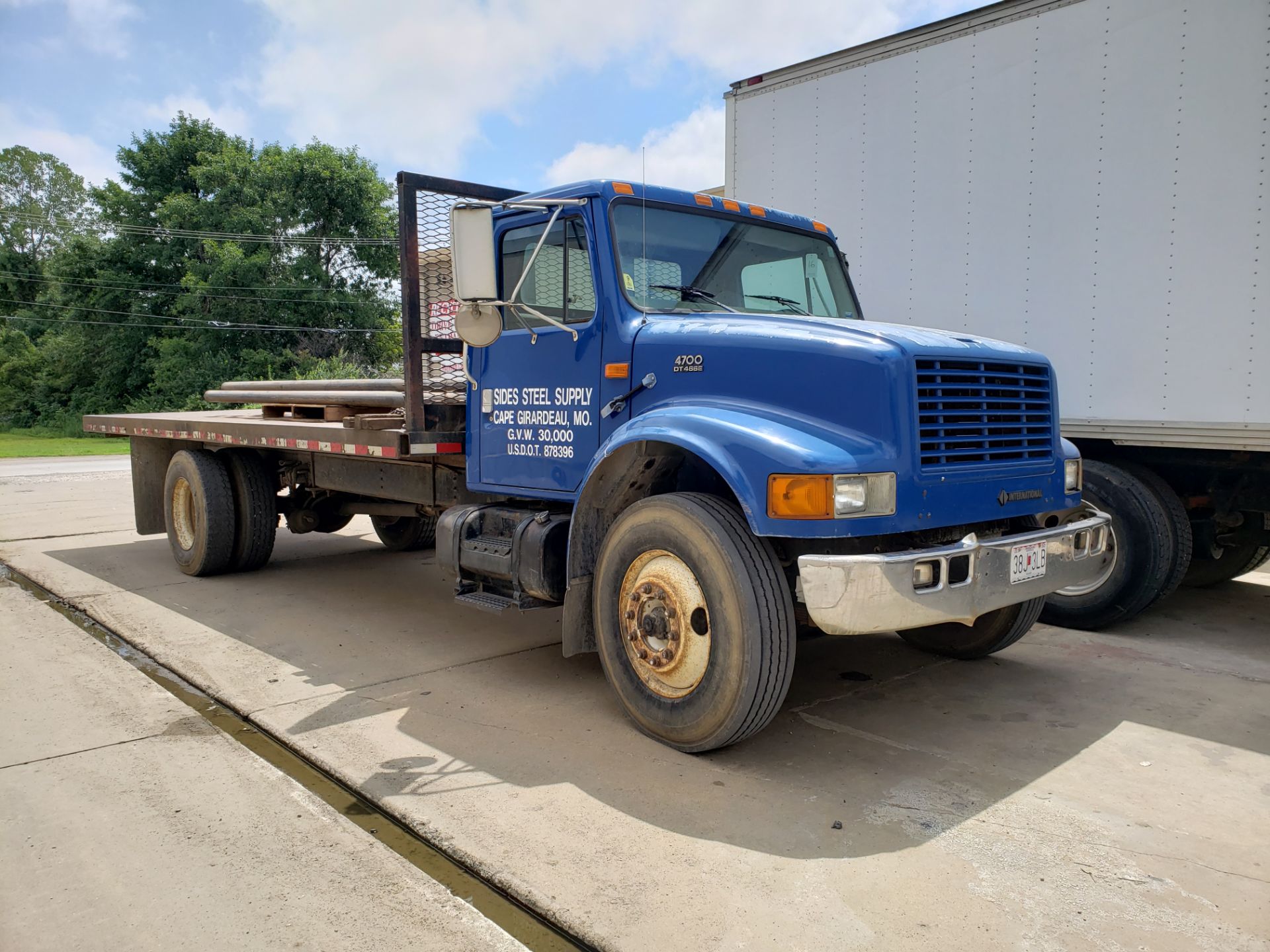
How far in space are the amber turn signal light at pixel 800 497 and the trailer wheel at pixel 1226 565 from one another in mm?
4884

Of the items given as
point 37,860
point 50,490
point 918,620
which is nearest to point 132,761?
point 37,860

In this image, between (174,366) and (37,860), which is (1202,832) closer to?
(37,860)

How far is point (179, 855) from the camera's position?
3.08m

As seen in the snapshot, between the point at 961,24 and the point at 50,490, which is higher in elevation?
the point at 961,24

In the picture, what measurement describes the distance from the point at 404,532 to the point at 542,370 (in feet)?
14.7

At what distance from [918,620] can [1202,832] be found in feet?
3.95

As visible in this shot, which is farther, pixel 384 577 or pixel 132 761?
pixel 384 577

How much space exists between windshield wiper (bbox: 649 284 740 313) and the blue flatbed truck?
0.01 meters

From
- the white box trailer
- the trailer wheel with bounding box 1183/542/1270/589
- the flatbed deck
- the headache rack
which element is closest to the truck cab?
the headache rack

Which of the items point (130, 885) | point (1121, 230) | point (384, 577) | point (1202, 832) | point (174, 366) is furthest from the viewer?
point (174, 366)

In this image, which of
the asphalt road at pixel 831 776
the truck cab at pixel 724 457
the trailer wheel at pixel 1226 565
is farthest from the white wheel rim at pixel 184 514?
the trailer wheel at pixel 1226 565

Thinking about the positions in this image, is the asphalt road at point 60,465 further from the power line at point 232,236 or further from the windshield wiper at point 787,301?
the windshield wiper at point 787,301

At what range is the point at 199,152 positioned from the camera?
35.5m

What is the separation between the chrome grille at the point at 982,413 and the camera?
372 centimetres
